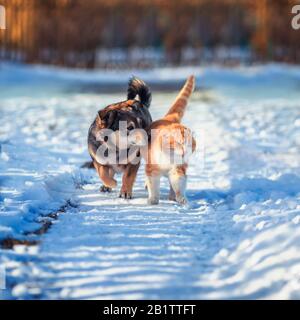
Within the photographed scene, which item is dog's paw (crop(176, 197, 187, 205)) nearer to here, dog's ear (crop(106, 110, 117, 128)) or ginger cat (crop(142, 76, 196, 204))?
ginger cat (crop(142, 76, 196, 204))

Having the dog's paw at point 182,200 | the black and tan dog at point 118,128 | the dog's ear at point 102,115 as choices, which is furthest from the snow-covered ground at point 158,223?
the dog's ear at point 102,115

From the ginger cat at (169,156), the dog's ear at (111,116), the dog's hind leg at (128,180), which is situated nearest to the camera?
the ginger cat at (169,156)

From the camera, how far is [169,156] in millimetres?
5070

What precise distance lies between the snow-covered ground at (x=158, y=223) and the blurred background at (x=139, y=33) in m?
15.2

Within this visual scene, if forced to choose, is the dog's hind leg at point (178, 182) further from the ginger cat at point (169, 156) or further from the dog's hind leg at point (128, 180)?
the dog's hind leg at point (128, 180)

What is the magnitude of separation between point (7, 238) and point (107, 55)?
22.3 meters

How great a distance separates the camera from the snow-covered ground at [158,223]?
3.44 metres

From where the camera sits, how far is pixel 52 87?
18094 millimetres

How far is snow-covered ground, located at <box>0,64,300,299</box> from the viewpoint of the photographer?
344 centimetres

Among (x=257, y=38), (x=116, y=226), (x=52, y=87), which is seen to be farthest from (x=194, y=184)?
(x=257, y=38)

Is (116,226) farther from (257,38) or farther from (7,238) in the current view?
(257,38)

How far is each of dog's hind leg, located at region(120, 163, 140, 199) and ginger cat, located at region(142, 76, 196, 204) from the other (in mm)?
188

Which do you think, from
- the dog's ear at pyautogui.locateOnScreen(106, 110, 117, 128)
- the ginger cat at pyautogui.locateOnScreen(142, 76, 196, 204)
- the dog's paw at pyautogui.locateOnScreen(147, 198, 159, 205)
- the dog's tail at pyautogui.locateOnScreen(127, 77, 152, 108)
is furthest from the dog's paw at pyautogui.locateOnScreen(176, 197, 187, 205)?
the dog's tail at pyautogui.locateOnScreen(127, 77, 152, 108)

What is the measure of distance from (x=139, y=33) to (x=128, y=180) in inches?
902
